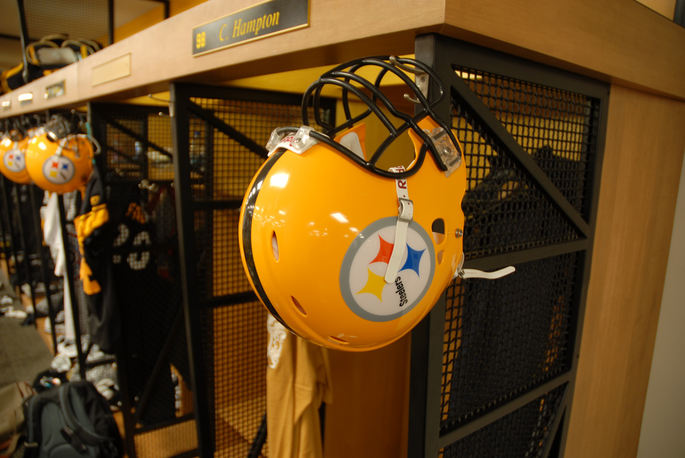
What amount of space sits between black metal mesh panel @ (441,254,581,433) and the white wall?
2.41 ft

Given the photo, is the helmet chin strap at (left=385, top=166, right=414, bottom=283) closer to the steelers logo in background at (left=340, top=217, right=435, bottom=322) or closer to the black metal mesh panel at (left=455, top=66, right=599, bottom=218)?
the steelers logo in background at (left=340, top=217, right=435, bottom=322)

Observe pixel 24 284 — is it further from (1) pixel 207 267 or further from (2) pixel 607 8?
(2) pixel 607 8

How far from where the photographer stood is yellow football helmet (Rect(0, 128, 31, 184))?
2525 mm

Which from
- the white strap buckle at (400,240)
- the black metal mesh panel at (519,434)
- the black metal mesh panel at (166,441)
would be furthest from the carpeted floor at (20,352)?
the white strap buckle at (400,240)

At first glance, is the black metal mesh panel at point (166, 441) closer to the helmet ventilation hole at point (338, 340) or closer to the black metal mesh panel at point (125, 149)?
the black metal mesh panel at point (125, 149)

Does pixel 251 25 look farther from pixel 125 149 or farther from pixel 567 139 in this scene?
pixel 125 149

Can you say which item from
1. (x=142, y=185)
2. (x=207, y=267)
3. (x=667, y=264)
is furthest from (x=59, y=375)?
(x=667, y=264)

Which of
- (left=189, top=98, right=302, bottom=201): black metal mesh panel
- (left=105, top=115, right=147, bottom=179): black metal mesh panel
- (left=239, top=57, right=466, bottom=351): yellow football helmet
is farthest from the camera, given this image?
(left=105, top=115, right=147, bottom=179): black metal mesh panel

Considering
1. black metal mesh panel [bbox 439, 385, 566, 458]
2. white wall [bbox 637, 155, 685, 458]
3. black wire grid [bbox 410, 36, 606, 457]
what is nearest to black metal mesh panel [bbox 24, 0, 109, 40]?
black wire grid [bbox 410, 36, 606, 457]

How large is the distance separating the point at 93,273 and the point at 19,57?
6.07 meters

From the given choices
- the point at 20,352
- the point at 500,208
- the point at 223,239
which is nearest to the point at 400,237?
the point at 500,208

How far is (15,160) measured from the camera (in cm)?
253

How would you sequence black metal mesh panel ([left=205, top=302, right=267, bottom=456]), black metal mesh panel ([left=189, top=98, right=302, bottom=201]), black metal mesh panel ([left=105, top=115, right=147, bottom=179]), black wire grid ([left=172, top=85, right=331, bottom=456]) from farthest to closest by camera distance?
black metal mesh panel ([left=105, top=115, right=147, bottom=179]), black metal mesh panel ([left=205, top=302, right=267, bottom=456]), black metal mesh panel ([left=189, top=98, right=302, bottom=201]), black wire grid ([left=172, top=85, right=331, bottom=456])

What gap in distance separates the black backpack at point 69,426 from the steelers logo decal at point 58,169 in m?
1.30
